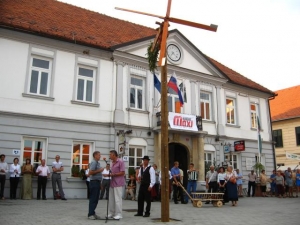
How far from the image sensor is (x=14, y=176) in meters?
14.0

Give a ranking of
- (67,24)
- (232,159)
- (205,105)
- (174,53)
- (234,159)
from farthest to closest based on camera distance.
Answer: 1. (234,159)
2. (232,159)
3. (205,105)
4. (174,53)
5. (67,24)

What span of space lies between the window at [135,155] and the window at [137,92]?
7.61 feet

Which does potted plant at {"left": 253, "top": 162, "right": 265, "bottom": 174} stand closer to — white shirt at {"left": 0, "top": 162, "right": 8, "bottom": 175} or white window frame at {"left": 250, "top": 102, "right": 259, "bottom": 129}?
white window frame at {"left": 250, "top": 102, "right": 259, "bottom": 129}

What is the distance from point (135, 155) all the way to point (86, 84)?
4.60 meters

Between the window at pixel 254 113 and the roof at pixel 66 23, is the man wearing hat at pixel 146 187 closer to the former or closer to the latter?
the roof at pixel 66 23

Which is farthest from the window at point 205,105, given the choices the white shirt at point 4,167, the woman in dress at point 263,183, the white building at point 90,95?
the white shirt at point 4,167

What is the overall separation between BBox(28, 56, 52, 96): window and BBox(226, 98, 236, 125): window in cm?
1269

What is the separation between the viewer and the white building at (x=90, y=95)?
15.4 meters

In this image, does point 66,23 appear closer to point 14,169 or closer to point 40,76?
point 40,76

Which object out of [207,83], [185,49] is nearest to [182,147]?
[207,83]

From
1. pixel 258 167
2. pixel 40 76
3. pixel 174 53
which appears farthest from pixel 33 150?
pixel 258 167

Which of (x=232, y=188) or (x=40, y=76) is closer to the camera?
(x=232, y=188)

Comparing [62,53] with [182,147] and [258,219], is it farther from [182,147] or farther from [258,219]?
[258,219]

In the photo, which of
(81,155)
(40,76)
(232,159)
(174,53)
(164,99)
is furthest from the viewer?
(232,159)
